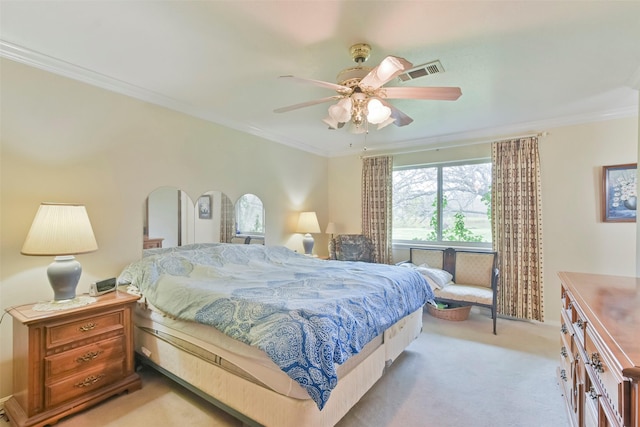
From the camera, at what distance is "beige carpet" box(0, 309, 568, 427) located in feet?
6.47

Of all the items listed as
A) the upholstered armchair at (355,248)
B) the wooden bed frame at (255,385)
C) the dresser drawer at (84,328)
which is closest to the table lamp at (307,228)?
the upholstered armchair at (355,248)

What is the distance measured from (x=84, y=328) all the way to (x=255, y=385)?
1.36 metres

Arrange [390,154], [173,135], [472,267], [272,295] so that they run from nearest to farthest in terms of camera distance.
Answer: [272,295], [173,135], [472,267], [390,154]

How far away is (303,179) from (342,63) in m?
2.83

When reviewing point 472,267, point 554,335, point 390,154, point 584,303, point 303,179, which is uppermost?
point 390,154

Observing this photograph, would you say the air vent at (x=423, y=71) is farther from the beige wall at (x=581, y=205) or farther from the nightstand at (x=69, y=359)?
the nightstand at (x=69, y=359)

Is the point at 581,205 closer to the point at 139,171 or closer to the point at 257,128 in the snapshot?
the point at 257,128

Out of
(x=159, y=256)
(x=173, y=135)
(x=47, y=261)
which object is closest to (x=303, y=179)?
(x=173, y=135)

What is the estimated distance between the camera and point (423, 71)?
2391mm

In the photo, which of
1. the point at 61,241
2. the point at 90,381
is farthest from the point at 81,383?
the point at 61,241

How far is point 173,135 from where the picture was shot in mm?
3143

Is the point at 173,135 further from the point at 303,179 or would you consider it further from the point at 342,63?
the point at 303,179

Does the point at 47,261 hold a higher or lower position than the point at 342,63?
lower

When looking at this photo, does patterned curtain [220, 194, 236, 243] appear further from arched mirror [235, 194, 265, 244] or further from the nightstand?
the nightstand
